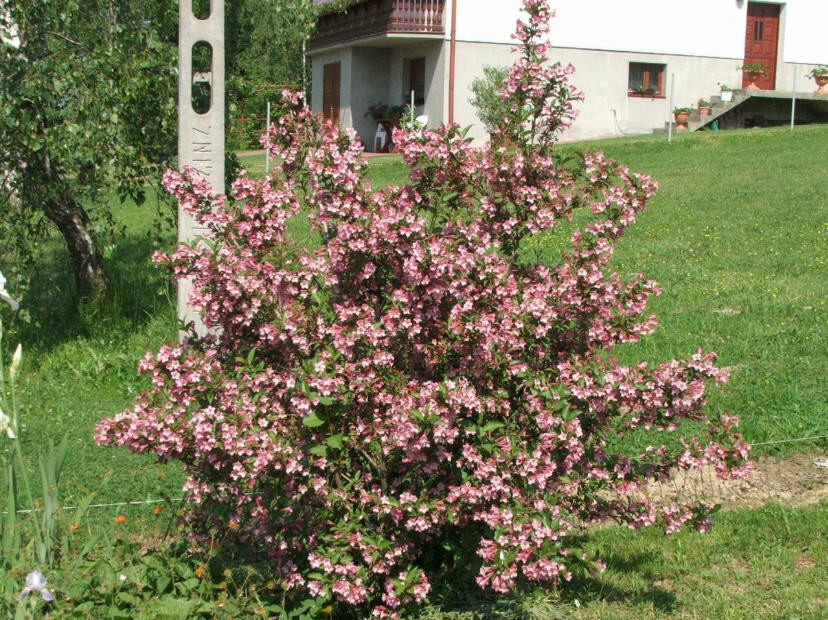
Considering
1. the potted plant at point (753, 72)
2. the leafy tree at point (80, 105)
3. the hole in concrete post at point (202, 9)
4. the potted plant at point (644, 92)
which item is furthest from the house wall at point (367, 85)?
the leafy tree at point (80, 105)

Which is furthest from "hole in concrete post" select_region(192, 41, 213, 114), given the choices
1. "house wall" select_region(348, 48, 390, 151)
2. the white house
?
"house wall" select_region(348, 48, 390, 151)

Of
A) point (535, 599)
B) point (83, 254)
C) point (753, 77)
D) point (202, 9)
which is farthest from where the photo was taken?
point (753, 77)

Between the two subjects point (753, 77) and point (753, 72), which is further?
point (753, 77)

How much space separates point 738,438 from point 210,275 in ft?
6.46

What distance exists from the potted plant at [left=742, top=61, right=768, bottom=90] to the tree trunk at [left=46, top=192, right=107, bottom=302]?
2238cm

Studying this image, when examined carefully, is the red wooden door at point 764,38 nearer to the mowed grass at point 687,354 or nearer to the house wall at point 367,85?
the house wall at point 367,85

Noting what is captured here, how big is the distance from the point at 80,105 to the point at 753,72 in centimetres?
2446

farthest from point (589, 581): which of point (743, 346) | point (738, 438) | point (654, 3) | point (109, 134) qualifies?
point (654, 3)

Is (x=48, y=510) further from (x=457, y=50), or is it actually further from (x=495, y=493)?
(x=457, y=50)

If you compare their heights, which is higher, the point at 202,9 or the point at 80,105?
the point at 202,9

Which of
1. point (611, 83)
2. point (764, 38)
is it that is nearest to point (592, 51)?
point (611, 83)

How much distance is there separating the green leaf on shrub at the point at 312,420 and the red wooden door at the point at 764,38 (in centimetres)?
2882

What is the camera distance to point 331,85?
31.2 m

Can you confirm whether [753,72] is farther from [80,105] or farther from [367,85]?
[80,105]
